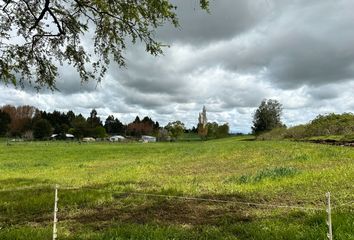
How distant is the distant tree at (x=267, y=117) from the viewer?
350 ft

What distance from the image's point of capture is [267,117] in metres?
107

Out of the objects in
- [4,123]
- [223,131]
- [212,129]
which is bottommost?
→ [223,131]

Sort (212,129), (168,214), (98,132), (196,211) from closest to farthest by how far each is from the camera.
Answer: (168,214) < (196,211) < (212,129) < (98,132)

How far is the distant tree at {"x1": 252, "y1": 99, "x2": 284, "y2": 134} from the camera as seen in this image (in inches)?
4205

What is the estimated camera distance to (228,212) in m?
8.66

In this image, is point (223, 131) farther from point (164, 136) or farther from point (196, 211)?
point (196, 211)

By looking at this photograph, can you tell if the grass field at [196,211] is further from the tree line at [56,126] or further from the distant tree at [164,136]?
the distant tree at [164,136]

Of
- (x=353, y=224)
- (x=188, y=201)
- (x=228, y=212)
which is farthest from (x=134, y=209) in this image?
(x=353, y=224)

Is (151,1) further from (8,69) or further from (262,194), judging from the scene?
(262,194)

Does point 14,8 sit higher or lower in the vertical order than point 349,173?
higher

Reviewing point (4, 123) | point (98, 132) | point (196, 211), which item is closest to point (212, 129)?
point (98, 132)

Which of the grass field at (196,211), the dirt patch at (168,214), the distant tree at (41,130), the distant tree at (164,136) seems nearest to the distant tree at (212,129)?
the distant tree at (164,136)

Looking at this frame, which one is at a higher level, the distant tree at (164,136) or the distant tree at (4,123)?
the distant tree at (4,123)

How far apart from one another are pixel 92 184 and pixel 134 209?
19.4ft
